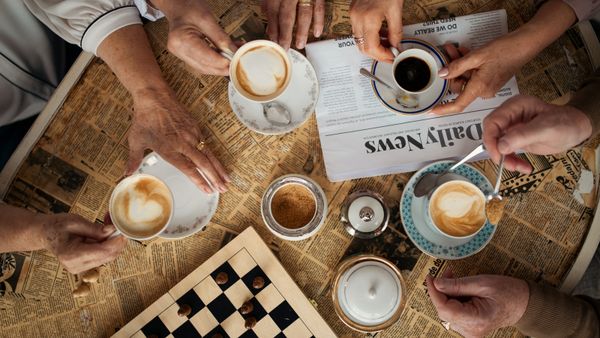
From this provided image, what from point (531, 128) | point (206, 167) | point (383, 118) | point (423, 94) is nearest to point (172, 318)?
point (206, 167)

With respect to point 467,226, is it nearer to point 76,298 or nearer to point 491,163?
point 491,163

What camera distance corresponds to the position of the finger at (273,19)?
3.84 feet

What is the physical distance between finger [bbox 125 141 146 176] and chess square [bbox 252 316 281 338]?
517 mm

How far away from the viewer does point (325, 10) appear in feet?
3.96

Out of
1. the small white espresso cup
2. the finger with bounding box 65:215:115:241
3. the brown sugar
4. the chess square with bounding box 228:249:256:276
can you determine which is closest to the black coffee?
the small white espresso cup

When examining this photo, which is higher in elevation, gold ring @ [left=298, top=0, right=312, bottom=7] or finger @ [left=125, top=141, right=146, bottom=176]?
gold ring @ [left=298, top=0, right=312, bottom=7]

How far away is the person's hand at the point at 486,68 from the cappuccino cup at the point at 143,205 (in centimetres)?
74

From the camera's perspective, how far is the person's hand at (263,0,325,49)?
3.78ft

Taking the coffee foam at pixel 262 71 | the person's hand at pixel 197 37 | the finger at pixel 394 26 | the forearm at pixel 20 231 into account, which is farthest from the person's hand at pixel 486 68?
the forearm at pixel 20 231

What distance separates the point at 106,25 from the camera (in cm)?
116

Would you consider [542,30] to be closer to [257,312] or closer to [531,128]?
[531,128]

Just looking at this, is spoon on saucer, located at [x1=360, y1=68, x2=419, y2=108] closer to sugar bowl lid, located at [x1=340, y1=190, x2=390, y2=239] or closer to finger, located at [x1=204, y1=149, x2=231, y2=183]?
sugar bowl lid, located at [x1=340, y1=190, x2=390, y2=239]

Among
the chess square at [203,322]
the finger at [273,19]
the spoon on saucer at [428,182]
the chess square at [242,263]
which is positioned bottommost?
the chess square at [203,322]

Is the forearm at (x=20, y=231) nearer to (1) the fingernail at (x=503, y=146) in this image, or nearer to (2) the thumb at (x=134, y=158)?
(2) the thumb at (x=134, y=158)
